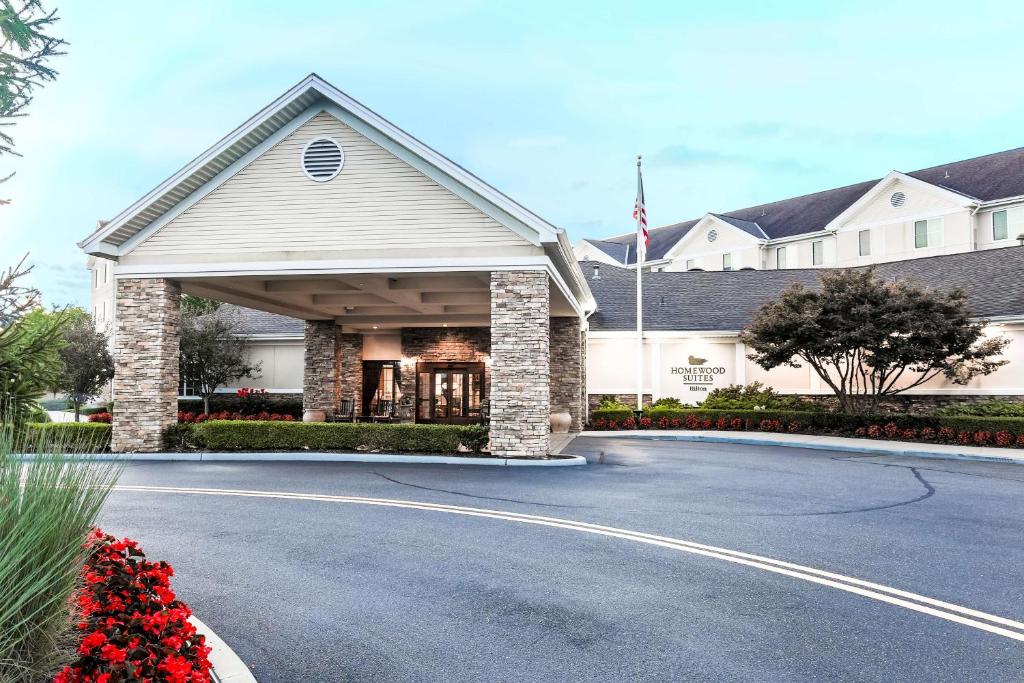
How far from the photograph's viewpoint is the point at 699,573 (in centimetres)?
654

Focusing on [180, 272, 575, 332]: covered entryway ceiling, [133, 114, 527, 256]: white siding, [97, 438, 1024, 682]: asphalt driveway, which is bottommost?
[97, 438, 1024, 682]: asphalt driveway

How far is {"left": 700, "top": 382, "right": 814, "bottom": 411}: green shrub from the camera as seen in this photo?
24641mm

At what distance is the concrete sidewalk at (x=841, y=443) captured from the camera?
1666cm

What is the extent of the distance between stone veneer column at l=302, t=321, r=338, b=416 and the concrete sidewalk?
948 cm

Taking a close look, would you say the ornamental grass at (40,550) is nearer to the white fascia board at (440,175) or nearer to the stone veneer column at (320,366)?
the white fascia board at (440,175)

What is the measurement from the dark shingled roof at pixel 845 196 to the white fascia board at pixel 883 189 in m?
0.94

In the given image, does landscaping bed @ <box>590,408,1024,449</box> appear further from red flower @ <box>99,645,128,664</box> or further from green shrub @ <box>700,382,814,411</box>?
red flower @ <box>99,645,128,664</box>

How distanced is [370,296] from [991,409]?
749 inches

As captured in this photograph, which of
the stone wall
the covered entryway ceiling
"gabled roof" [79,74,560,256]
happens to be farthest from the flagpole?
"gabled roof" [79,74,560,256]

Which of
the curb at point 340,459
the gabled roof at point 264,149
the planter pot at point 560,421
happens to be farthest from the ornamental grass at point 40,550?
the planter pot at point 560,421

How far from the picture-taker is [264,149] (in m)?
16.3

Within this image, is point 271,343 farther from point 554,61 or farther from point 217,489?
point 554,61

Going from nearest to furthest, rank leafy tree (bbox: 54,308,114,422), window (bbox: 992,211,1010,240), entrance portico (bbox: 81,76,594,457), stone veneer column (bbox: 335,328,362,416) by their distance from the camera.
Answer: entrance portico (bbox: 81,76,594,457)
leafy tree (bbox: 54,308,114,422)
stone veneer column (bbox: 335,328,362,416)
window (bbox: 992,211,1010,240)

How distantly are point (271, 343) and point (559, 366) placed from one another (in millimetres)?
12775
